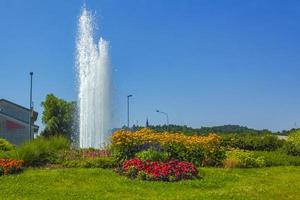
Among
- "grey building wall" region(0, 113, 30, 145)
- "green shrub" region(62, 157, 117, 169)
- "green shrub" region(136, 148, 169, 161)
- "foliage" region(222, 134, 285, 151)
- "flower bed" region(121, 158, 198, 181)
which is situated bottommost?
"flower bed" region(121, 158, 198, 181)

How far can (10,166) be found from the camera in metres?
15.6

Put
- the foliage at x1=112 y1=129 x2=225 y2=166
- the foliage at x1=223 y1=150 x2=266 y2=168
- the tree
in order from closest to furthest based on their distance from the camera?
the foliage at x1=112 y1=129 x2=225 y2=166, the foliage at x1=223 y1=150 x2=266 y2=168, the tree

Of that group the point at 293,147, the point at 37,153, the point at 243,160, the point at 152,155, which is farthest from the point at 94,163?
the point at 293,147

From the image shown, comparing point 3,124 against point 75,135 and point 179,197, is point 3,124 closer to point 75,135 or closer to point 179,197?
point 75,135

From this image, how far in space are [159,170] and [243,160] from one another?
14.6ft

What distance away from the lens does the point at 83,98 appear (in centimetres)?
2853

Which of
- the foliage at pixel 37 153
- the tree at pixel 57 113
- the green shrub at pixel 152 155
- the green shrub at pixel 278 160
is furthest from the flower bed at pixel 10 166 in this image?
the tree at pixel 57 113

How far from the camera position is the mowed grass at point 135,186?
1282cm

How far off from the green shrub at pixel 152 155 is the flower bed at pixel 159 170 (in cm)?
72

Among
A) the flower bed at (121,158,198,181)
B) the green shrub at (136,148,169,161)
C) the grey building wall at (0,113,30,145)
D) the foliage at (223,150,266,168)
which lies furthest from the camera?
the grey building wall at (0,113,30,145)

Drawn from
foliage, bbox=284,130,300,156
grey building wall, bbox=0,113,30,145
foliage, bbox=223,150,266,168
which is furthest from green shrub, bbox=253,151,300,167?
grey building wall, bbox=0,113,30,145

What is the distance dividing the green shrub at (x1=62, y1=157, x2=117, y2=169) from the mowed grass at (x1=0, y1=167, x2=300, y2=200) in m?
0.98

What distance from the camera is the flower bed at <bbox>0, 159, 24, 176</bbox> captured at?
15438 millimetres

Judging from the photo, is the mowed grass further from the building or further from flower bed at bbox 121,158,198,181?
the building
